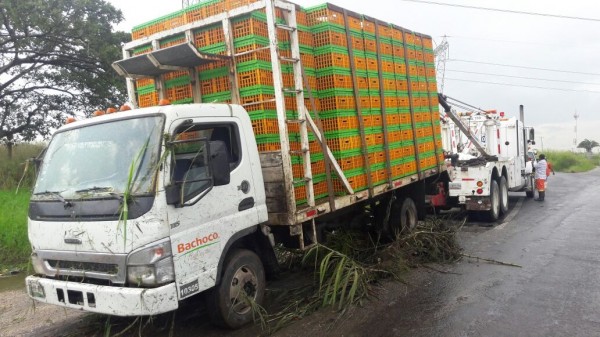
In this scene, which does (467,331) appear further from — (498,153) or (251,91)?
(498,153)

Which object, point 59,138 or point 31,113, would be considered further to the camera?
point 31,113

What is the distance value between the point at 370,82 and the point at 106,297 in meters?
4.28

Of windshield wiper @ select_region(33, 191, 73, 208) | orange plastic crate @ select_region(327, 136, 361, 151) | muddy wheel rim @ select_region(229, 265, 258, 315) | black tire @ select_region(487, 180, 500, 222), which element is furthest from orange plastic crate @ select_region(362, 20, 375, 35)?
black tire @ select_region(487, 180, 500, 222)

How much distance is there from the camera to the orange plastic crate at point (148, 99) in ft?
18.5

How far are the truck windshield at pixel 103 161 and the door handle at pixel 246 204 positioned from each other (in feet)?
3.30

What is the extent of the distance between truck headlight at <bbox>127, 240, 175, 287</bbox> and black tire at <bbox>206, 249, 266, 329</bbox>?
76 cm

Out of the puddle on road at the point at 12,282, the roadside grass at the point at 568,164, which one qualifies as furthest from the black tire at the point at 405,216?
the roadside grass at the point at 568,164

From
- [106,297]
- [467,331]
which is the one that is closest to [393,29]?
[467,331]

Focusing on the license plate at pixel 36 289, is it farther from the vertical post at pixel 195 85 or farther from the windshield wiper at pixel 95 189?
the vertical post at pixel 195 85

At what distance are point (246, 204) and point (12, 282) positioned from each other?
16.3 ft

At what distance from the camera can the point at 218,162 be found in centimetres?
390

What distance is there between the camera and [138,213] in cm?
354

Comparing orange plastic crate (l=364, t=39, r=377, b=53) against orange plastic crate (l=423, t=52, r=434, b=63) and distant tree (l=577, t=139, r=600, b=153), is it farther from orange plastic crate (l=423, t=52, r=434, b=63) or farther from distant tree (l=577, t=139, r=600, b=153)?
distant tree (l=577, t=139, r=600, b=153)

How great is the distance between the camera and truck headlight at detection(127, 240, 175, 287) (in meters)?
3.52
